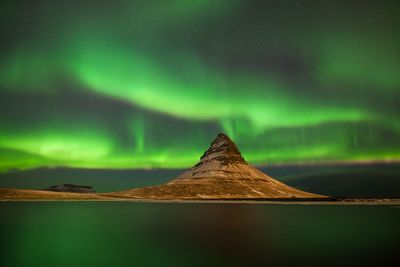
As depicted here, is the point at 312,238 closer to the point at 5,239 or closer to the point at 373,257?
the point at 373,257

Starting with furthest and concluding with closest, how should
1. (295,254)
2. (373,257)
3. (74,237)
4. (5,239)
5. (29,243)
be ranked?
(74,237)
(5,239)
(29,243)
(295,254)
(373,257)

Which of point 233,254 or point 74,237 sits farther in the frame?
point 74,237

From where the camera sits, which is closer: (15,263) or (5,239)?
(15,263)

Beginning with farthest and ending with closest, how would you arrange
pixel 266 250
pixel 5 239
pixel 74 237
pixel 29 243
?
1. pixel 74 237
2. pixel 5 239
3. pixel 29 243
4. pixel 266 250

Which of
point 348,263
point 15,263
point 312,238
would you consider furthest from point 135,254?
point 312,238

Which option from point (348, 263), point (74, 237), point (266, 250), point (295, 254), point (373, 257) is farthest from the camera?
point (74, 237)

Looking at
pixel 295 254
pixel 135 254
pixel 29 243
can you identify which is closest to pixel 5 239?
pixel 29 243

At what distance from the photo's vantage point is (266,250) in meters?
36.2

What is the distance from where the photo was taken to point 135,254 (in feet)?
111

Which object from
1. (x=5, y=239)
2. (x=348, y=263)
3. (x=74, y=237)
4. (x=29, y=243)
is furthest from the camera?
(x=74, y=237)

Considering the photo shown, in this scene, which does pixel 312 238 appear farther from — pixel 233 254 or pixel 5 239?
pixel 5 239

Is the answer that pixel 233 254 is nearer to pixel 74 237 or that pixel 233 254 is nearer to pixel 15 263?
pixel 15 263

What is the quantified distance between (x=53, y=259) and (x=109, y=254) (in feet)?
15.3

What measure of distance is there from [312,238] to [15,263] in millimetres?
32265
